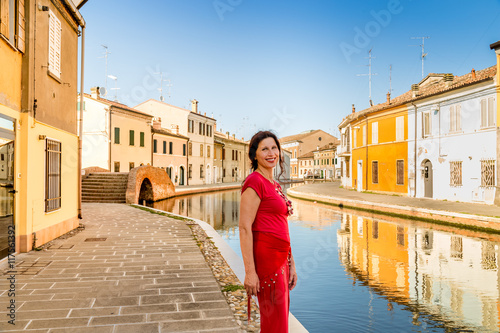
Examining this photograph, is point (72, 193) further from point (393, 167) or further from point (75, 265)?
point (393, 167)

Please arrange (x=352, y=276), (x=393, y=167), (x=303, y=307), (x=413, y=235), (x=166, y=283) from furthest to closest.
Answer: (x=393, y=167), (x=413, y=235), (x=352, y=276), (x=303, y=307), (x=166, y=283)

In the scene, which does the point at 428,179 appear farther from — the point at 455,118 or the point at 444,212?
the point at 444,212

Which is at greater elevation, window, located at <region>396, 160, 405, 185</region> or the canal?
window, located at <region>396, 160, 405, 185</region>

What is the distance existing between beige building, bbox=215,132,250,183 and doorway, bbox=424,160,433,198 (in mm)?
31555

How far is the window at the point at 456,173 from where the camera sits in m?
21.2

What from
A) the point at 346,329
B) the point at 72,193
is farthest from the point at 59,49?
the point at 346,329

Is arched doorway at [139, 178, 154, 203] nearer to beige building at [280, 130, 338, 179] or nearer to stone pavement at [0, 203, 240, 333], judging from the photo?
stone pavement at [0, 203, 240, 333]

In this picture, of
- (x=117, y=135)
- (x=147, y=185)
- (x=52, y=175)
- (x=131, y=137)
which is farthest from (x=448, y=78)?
(x=131, y=137)

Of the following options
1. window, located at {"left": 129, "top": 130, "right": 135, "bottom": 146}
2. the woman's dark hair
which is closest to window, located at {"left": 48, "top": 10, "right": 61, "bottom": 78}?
the woman's dark hair

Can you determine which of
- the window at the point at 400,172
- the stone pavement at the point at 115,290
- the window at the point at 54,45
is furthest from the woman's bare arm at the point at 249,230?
the window at the point at 400,172

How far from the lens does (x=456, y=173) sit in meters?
21.4

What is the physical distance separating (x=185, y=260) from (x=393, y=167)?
76.0 ft

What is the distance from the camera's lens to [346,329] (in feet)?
18.1

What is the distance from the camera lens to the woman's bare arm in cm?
264
